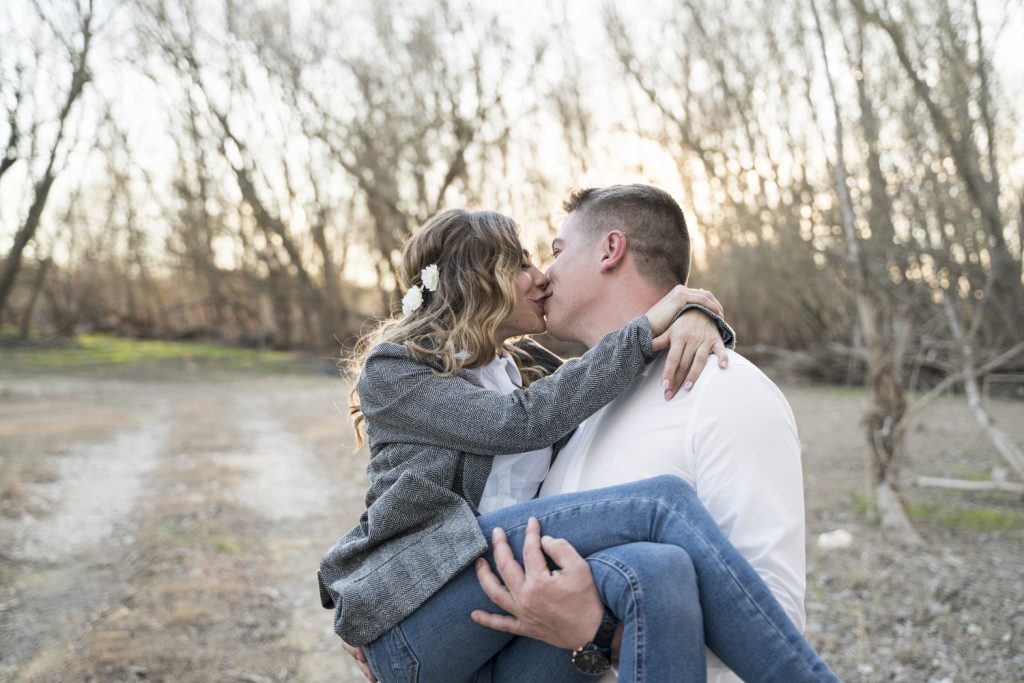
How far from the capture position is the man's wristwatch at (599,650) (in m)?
1.84

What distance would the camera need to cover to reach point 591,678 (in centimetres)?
204

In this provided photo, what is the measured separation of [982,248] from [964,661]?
456cm

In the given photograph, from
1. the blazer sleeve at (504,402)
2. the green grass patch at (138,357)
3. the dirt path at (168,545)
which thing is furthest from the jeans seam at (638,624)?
the green grass patch at (138,357)

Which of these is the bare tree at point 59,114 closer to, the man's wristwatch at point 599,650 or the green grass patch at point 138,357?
the man's wristwatch at point 599,650

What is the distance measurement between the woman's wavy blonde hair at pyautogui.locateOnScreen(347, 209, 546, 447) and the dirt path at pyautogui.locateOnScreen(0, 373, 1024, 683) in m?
2.91

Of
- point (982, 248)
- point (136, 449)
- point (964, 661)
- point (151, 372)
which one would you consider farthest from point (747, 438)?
point (151, 372)

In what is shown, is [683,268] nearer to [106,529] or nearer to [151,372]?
[106,529]

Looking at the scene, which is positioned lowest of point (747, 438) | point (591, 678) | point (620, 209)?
point (591, 678)

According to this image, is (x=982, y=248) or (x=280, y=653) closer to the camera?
(x=280, y=653)

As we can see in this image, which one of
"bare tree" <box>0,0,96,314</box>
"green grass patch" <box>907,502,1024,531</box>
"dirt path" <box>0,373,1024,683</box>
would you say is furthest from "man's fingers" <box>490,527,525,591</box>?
"bare tree" <box>0,0,96,314</box>

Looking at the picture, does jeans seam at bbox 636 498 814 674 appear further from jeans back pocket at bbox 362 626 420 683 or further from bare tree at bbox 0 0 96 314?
bare tree at bbox 0 0 96 314

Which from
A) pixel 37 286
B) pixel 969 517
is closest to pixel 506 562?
pixel 969 517

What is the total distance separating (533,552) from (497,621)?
0.69 ft

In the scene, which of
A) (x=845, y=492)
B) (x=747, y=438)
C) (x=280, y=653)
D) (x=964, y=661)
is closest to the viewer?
(x=747, y=438)
